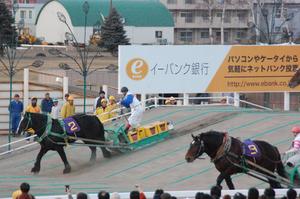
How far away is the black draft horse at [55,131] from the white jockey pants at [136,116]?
79cm

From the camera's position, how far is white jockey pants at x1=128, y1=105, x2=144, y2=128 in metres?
26.2

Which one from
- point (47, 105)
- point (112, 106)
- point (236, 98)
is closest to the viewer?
point (112, 106)

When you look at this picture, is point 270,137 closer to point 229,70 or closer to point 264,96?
point 229,70

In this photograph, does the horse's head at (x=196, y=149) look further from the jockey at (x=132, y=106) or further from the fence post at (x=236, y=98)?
the fence post at (x=236, y=98)

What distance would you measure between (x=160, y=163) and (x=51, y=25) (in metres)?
57.7

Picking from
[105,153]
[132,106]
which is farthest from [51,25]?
[132,106]

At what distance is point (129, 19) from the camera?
77250 millimetres

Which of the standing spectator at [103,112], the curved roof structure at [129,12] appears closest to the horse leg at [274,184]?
the standing spectator at [103,112]

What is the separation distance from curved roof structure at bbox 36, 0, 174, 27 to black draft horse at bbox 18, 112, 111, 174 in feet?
159

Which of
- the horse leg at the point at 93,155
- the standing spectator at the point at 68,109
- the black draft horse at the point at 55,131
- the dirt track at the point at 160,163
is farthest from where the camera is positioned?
the standing spectator at the point at 68,109

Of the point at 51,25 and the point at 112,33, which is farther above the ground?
the point at 51,25

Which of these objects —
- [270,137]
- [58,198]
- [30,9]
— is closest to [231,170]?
[58,198]

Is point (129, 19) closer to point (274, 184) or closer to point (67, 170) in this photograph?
point (67, 170)

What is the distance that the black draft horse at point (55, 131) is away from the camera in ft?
83.2
